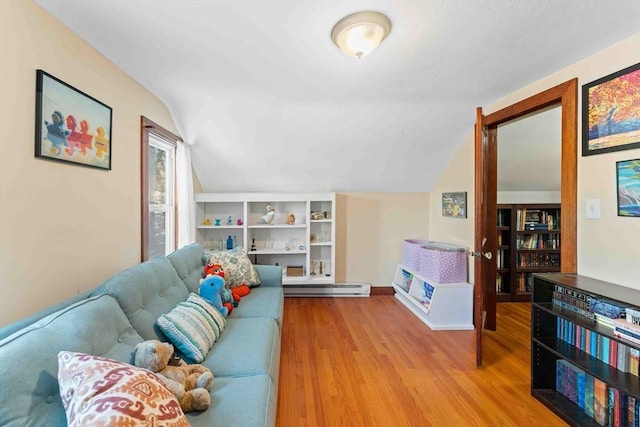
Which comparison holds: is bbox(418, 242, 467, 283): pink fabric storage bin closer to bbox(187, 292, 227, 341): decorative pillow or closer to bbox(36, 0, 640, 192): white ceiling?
bbox(36, 0, 640, 192): white ceiling

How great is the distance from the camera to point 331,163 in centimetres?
380

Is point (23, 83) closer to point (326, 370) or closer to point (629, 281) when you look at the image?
point (326, 370)

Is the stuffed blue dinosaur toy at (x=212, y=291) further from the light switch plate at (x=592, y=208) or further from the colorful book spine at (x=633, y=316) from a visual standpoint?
the light switch plate at (x=592, y=208)

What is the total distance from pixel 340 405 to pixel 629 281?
1.85m

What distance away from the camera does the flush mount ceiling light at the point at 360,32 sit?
1494 mm

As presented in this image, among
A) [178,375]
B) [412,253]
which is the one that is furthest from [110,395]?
[412,253]

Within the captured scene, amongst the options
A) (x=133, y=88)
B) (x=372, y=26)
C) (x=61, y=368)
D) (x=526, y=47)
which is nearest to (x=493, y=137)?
(x=526, y=47)

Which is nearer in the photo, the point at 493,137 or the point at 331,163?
the point at 493,137

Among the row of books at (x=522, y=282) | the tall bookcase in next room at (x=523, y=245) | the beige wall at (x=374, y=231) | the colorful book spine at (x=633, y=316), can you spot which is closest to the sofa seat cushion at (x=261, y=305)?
the beige wall at (x=374, y=231)

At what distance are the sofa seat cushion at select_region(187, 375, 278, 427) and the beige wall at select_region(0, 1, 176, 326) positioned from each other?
3.19ft

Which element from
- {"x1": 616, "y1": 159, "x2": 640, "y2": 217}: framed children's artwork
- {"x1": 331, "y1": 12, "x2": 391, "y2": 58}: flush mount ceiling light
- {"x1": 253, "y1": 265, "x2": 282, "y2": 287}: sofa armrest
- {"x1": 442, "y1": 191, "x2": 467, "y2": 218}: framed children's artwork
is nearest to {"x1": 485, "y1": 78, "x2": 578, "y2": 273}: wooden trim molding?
{"x1": 616, "y1": 159, "x2": 640, "y2": 217}: framed children's artwork

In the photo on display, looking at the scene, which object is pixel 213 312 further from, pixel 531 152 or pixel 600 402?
pixel 531 152

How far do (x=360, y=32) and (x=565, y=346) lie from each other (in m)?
2.29

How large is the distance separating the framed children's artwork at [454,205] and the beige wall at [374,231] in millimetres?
456
